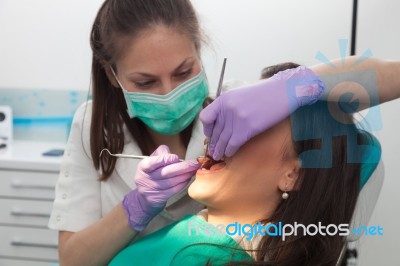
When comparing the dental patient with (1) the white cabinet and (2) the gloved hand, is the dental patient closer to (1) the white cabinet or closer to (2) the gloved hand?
(2) the gloved hand

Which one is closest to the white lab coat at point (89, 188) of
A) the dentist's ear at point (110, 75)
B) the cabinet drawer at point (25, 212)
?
the dentist's ear at point (110, 75)

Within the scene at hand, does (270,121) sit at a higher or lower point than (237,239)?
higher

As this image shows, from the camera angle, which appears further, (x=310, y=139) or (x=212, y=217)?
(x=212, y=217)

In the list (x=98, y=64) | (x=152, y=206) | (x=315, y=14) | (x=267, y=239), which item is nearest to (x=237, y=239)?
(x=267, y=239)

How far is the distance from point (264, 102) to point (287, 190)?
23cm

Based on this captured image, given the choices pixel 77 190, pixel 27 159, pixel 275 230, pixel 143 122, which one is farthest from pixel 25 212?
pixel 275 230

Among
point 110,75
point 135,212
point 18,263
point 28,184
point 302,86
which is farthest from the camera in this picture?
point 18,263

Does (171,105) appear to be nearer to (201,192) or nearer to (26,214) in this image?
(201,192)

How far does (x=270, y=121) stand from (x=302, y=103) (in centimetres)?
7

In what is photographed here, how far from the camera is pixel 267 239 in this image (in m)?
0.92

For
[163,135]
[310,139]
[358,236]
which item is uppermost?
[310,139]

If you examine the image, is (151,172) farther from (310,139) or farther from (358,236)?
(358,236)

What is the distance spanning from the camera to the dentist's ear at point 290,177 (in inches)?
36.0

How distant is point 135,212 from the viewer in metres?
1.01
